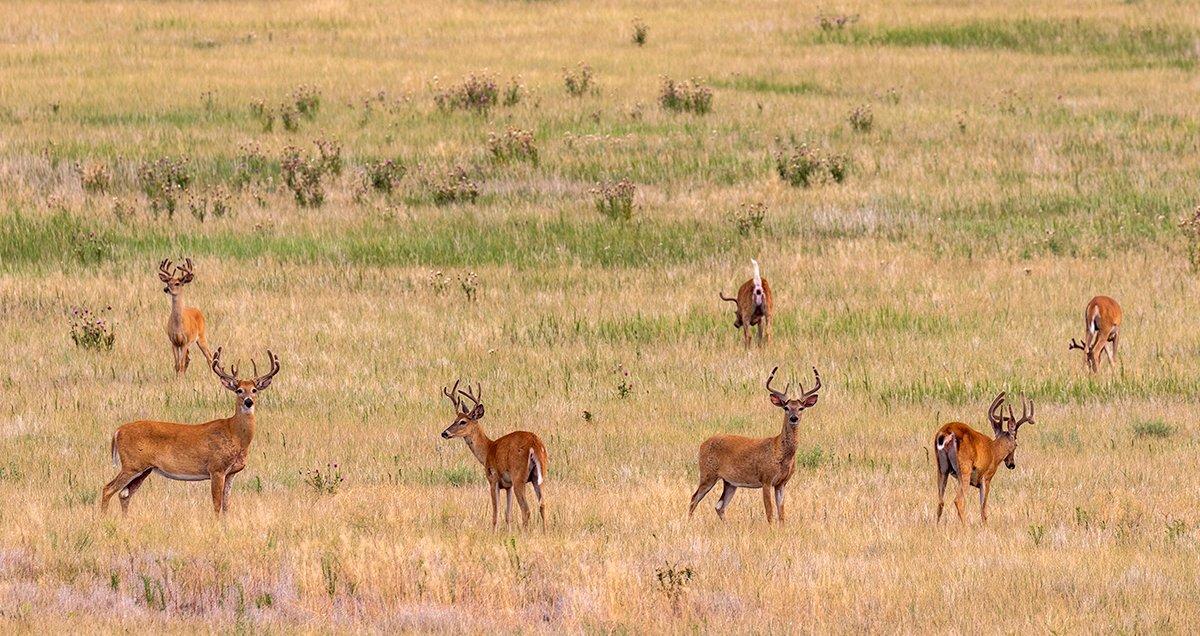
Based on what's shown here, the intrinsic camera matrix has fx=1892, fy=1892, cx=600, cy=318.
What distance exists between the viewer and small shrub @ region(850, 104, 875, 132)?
32875 mm

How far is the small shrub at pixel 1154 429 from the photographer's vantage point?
611 inches

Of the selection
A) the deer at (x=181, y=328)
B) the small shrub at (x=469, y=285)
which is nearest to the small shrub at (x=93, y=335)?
the deer at (x=181, y=328)

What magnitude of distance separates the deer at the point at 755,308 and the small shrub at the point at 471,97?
1651 cm

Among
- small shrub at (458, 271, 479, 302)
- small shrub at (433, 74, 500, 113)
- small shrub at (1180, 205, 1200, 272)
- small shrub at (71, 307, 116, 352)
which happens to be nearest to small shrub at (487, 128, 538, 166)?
small shrub at (433, 74, 500, 113)

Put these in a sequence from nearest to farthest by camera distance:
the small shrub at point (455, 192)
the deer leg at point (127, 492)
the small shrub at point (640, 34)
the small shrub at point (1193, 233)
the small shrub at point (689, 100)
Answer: the deer leg at point (127, 492), the small shrub at point (1193, 233), the small shrub at point (455, 192), the small shrub at point (689, 100), the small shrub at point (640, 34)

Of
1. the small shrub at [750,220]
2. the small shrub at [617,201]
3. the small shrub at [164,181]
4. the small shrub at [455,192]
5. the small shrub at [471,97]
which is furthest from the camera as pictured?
the small shrub at [471,97]

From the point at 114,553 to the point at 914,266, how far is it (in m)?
14.4

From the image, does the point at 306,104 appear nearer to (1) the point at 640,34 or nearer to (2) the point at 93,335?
(1) the point at 640,34

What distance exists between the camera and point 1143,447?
14953 mm

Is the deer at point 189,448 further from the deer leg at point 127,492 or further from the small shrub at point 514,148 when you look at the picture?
the small shrub at point 514,148

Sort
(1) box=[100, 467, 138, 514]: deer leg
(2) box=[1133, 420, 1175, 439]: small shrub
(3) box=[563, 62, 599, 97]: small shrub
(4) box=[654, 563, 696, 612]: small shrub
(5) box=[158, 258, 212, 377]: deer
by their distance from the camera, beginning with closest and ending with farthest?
1. (4) box=[654, 563, 696, 612]: small shrub
2. (1) box=[100, 467, 138, 514]: deer leg
3. (2) box=[1133, 420, 1175, 439]: small shrub
4. (5) box=[158, 258, 212, 377]: deer
5. (3) box=[563, 62, 599, 97]: small shrub

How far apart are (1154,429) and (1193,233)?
9793mm

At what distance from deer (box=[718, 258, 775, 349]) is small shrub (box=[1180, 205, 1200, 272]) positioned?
6.78 meters

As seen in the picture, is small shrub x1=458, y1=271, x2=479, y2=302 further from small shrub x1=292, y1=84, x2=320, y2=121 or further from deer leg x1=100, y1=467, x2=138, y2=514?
small shrub x1=292, y1=84, x2=320, y2=121
